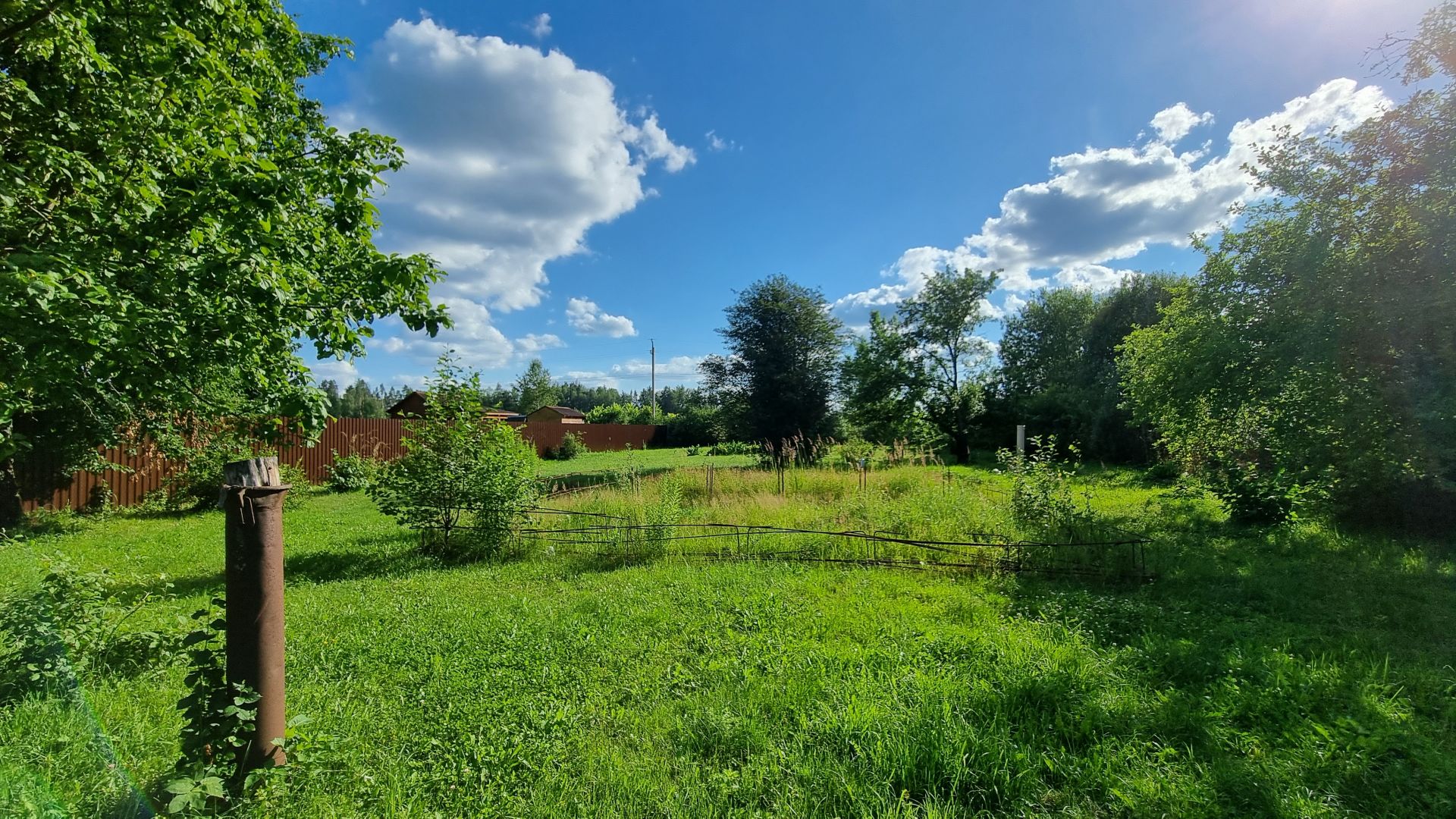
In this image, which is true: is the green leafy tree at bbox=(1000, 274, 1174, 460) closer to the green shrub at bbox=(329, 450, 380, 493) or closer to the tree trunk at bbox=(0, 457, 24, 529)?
the green shrub at bbox=(329, 450, 380, 493)

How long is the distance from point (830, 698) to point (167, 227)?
199 inches

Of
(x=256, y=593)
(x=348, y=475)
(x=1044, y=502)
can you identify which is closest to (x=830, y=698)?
(x=256, y=593)

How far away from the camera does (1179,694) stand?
2.81 m

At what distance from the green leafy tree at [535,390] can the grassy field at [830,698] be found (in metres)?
48.9

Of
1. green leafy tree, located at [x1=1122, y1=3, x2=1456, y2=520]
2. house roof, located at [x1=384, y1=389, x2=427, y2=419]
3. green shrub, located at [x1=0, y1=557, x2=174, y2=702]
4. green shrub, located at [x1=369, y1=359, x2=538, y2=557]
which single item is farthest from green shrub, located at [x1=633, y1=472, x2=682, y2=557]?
house roof, located at [x1=384, y1=389, x2=427, y2=419]

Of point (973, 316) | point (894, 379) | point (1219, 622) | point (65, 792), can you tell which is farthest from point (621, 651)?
point (973, 316)

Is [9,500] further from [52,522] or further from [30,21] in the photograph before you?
[30,21]

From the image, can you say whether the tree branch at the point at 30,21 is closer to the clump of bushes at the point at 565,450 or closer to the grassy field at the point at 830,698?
the grassy field at the point at 830,698

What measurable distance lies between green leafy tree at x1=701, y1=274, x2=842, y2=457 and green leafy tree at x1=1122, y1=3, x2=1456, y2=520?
1235 cm

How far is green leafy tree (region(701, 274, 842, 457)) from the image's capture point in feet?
63.3

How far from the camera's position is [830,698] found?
9.16 ft

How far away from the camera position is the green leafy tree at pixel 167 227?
9.41 feet

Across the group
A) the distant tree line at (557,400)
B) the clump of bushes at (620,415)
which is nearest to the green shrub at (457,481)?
the distant tree line at (557,400)

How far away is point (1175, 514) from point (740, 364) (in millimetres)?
14611
